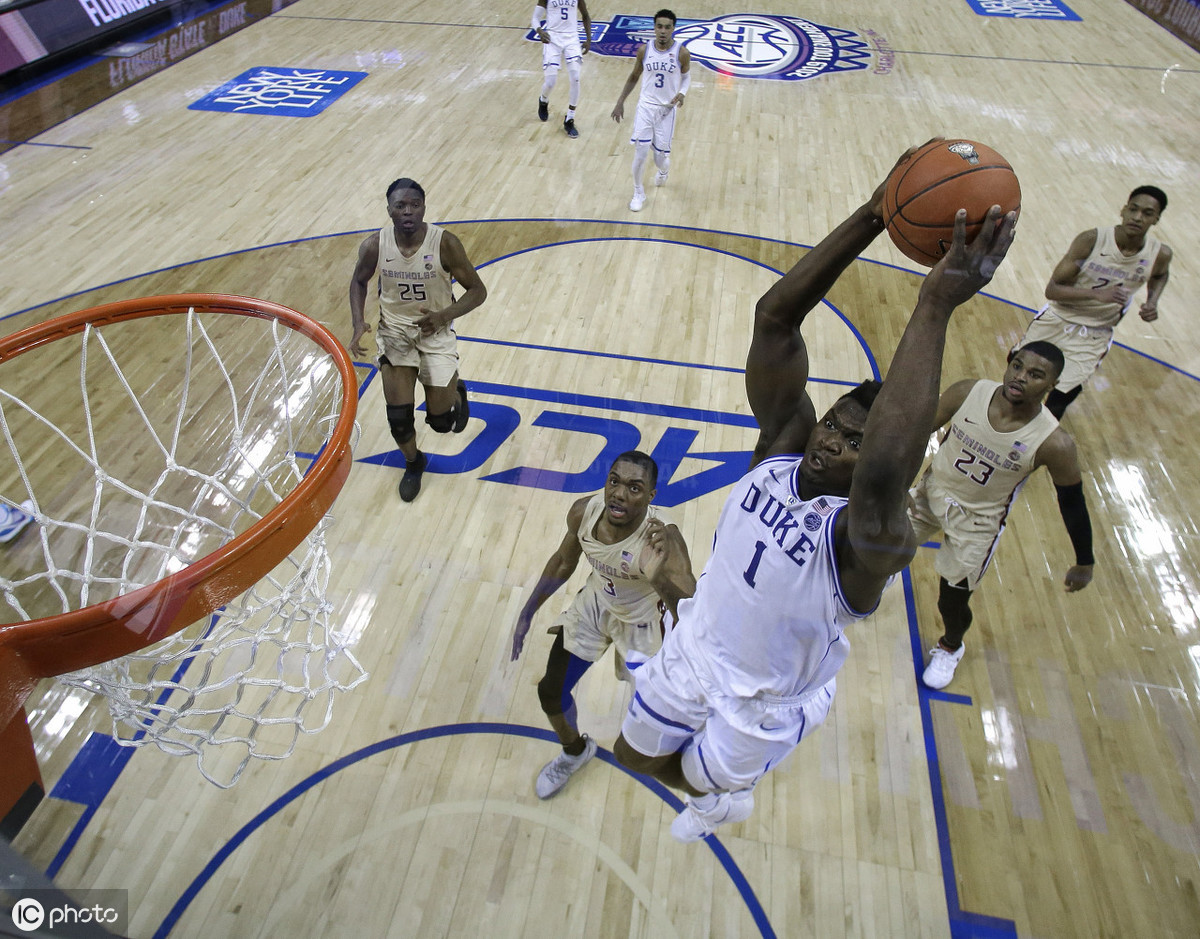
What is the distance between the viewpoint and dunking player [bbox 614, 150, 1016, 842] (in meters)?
1.33

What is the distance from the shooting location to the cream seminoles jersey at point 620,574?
2.51 m

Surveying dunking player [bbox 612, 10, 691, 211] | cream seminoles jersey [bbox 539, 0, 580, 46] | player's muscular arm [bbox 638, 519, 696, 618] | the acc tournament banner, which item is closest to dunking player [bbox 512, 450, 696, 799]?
player's muscular arm [bbox 638, 519, 696, 618]

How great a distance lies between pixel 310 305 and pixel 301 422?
1.46 metres

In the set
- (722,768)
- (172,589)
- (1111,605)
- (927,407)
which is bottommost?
(1111,605)

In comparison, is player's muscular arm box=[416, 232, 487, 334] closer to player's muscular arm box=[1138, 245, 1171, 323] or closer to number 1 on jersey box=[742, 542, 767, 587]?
number 1 on jersey box=[742, 542, 767, 587]

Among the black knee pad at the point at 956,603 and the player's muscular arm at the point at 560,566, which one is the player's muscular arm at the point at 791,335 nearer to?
the player's muscular arm at the point at 560,566

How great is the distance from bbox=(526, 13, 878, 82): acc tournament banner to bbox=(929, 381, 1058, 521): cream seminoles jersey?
8.00 meters

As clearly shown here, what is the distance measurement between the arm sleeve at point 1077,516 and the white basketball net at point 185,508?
102 inches

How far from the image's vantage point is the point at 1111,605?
11.9 feet

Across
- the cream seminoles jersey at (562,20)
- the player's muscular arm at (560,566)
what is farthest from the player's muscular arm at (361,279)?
the cream seminoles jersey at (562,20)

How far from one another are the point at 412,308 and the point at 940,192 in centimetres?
278

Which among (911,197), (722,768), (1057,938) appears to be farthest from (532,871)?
(911,197)

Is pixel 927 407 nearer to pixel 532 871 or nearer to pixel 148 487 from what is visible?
pixel 532 871

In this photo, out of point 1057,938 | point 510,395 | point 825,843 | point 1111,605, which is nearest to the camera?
point 1057,938
